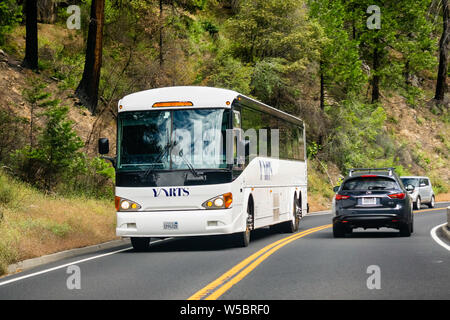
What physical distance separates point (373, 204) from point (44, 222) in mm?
8237

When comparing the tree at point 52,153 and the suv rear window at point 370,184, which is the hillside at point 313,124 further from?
the suv rear window at point 370,184

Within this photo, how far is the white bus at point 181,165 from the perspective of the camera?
1484 centimetres

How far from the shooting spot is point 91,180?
2378cm

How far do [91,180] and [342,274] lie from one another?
557 inches

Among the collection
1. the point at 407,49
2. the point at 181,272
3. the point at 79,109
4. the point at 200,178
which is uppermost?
the point at 407,49

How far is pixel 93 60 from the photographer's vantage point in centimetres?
2947

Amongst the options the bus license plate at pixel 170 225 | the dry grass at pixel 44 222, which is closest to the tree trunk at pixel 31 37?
the dry grass at pixel 44 222

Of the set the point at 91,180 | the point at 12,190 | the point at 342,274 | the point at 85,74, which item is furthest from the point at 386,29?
the point at 342,274

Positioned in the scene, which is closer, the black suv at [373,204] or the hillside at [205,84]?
the black suv at [373,204]

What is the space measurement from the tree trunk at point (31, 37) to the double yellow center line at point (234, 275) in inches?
713

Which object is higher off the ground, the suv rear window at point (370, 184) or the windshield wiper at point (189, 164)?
the windshield wiper at point (189, 164)

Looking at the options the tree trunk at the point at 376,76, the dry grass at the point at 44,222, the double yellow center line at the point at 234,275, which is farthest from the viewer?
the tree trunk at the point at 376,76

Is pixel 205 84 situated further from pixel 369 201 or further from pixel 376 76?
pixel 376 76
